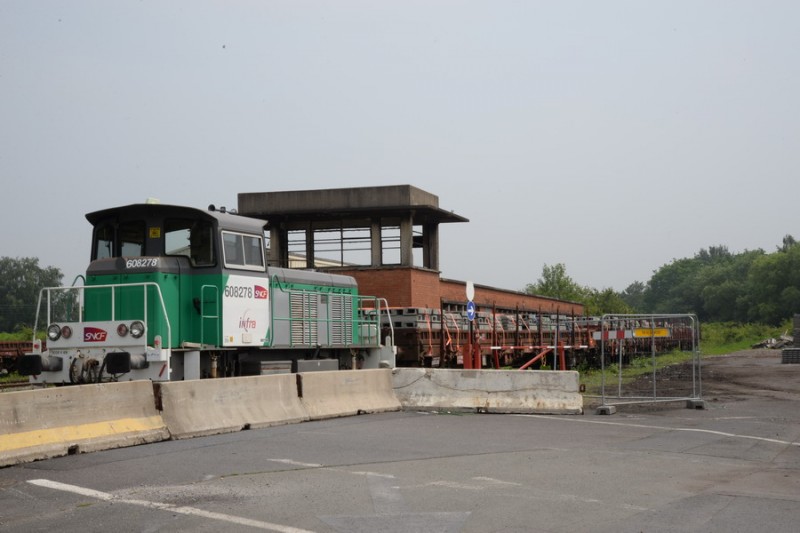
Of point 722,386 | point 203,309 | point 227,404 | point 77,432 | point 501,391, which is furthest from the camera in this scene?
point 722,386

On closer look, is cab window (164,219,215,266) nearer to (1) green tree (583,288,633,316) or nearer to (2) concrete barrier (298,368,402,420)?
(2) concrete barrier (298,368,402,420)

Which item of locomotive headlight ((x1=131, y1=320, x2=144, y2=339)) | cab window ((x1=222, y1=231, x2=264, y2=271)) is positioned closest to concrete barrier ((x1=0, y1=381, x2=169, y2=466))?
locomotive headlight ((x1=131, y1=320, x2=144, y2=339))

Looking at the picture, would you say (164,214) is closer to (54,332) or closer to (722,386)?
(54,332)

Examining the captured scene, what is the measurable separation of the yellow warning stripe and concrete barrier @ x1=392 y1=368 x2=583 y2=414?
19.7 feet

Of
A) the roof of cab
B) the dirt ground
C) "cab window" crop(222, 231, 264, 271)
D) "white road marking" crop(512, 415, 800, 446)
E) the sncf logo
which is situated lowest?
the dirt ground

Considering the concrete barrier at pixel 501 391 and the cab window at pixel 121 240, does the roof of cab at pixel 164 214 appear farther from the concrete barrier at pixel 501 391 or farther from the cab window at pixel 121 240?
the concrete barrier at pixel 501 391

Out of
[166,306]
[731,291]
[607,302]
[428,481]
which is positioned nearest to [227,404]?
[166,306]

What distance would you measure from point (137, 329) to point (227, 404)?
7.56 ft

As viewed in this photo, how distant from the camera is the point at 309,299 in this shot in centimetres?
1809

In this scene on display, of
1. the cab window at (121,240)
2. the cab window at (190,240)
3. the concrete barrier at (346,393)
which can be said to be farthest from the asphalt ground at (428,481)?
the cab window at (121,240)

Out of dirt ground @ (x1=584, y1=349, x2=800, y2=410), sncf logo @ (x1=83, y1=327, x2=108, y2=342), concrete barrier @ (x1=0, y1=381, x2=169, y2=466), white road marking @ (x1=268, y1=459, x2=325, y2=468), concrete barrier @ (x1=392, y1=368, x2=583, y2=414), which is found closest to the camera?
white road marking @ (x1=268, y1=459, x2=325, y2=468)

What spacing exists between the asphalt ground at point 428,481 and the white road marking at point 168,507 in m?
0.02

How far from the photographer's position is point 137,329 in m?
13.6

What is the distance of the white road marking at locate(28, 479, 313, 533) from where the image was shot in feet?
20.7
